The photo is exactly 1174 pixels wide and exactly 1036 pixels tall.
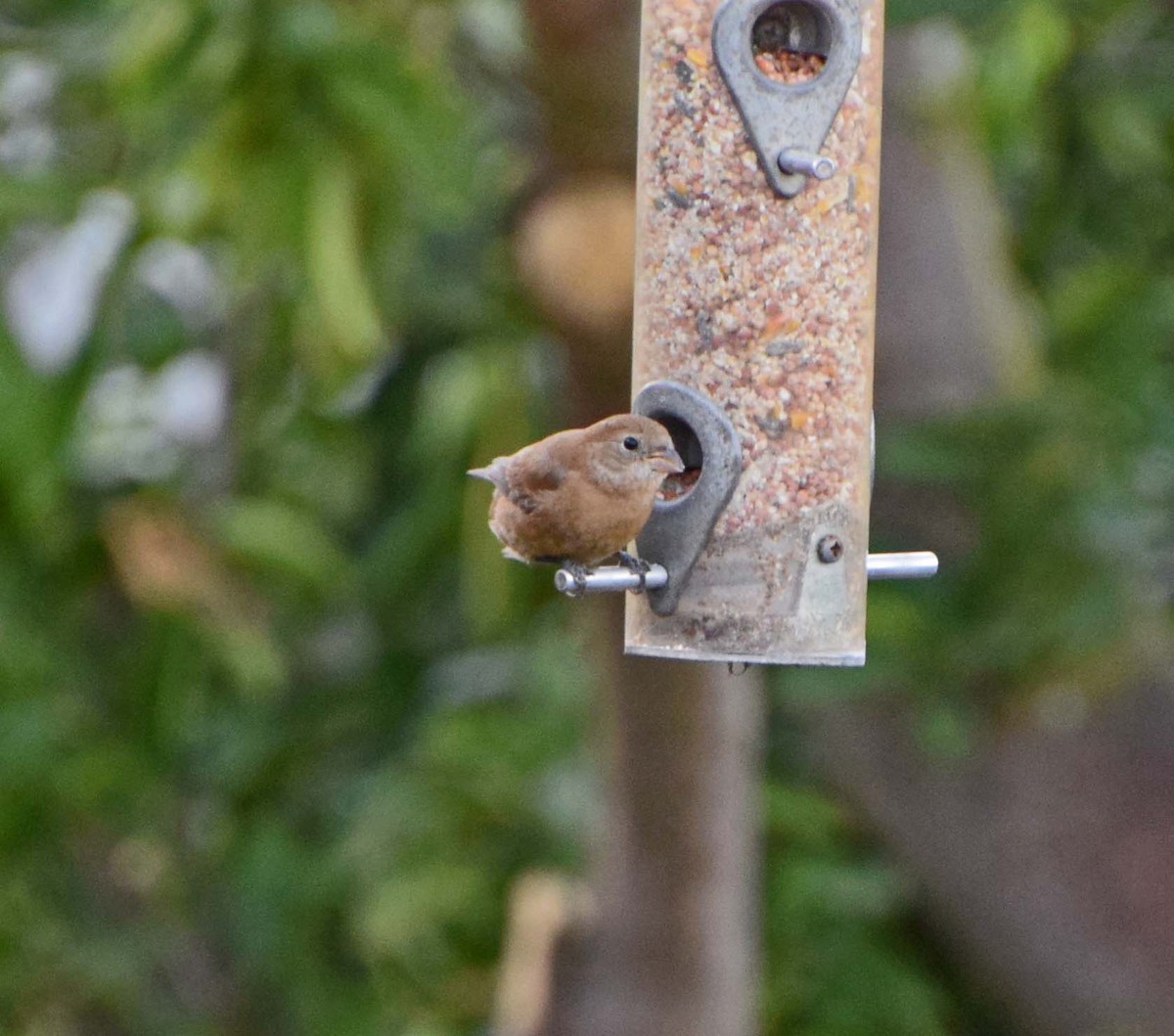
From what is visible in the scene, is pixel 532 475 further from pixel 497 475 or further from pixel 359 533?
pixel 359 533

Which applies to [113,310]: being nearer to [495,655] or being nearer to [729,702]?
[729,702]

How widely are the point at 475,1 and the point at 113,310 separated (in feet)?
5.34

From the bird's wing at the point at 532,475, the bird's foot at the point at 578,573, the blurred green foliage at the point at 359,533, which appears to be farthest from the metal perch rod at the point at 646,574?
the blurred green foliage at the point at 359,533

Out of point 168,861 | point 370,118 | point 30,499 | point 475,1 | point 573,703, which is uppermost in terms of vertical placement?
point 475,1

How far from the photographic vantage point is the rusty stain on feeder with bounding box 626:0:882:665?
3.21m

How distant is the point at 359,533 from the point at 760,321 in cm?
264

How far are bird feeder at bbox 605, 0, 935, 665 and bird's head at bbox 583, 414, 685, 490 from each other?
20 centimetres

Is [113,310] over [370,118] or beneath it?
beneath

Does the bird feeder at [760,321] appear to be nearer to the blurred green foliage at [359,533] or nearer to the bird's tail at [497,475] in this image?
the bird's tail at [497,475]

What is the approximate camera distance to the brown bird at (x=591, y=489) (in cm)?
300

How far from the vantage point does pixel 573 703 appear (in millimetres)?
5281

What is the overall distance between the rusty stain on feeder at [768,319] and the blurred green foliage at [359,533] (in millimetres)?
445

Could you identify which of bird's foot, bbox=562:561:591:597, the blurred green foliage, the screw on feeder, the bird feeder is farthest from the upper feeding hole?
bird's foot, bbox=562:561:591:597

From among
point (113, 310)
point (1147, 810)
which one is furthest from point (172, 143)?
point (1147, 810)
